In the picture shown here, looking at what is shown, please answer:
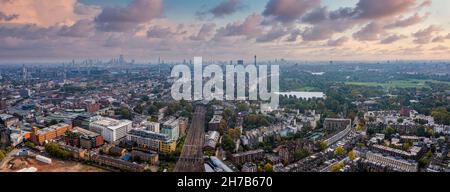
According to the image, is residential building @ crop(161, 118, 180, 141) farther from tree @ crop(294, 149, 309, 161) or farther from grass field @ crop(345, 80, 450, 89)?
grass field @ crop(345, 80, 450, 89)

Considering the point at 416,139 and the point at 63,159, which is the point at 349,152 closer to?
the point at 416,139

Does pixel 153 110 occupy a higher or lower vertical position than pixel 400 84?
lower

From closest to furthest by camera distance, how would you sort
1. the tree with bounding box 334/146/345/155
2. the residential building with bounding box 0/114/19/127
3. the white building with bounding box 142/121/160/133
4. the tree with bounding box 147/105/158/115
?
the tree with bounding box 334/146/345/155, the white building with bounding box 142/121/160/133, the residential building with bounding box 0/114/19/127, the tree with bounding box 147/105/158/115

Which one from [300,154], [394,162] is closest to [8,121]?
[300,154]

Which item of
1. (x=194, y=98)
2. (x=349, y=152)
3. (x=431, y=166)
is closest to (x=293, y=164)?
(x=349, y=152)

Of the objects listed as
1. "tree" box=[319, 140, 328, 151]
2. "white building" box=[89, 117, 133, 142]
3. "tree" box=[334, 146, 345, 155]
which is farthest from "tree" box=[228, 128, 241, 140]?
"white building" box=[89, 117, 133, 142]

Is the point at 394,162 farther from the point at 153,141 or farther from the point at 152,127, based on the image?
the point at 152,127
